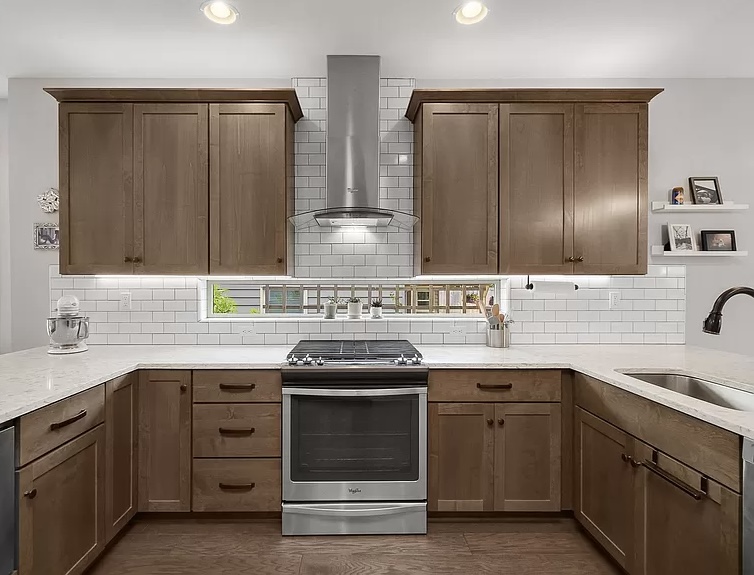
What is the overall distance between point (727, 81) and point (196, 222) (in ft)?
12.0

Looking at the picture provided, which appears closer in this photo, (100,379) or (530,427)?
(100,379)

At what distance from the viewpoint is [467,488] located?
257 cm

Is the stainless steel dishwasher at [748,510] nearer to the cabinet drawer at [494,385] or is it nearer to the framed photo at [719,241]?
the cabinet drawer at [494,385]

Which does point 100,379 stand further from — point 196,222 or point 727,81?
point 727,81

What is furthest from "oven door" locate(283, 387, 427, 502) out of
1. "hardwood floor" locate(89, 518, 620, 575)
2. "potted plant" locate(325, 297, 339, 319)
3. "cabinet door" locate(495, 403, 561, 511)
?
"potted plant" locate(325, 297, 339, 319)

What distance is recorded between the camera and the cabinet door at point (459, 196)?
2881mm

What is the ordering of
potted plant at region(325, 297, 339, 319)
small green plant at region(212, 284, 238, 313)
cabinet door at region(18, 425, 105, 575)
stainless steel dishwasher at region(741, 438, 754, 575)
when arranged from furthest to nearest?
small green plant at region(212, 284, 238, 313) < potted plant at region(325, 297, 339, 319) < cabinet door at region(18, 425, 105, 575) < stainless steel dishwasher at region(741, 438, 754, 575)

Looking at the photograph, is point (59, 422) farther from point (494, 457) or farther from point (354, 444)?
point (494, 457)

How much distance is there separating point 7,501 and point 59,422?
346 mm

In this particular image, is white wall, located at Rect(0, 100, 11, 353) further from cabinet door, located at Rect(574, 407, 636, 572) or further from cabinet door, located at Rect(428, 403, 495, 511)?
cabinet door, located at Rect(574, 407, 636, 572)

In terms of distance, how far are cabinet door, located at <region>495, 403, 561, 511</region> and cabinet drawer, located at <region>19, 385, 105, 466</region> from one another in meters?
1.99

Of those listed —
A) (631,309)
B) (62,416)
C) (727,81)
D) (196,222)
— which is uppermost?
(727,81)

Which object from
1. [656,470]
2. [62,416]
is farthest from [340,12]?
[656,470]

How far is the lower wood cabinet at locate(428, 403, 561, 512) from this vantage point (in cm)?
257
